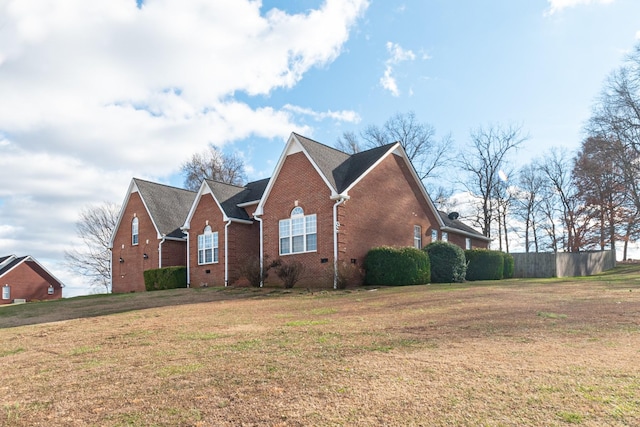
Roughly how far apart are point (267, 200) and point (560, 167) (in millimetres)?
35397

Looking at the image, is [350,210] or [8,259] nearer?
[350,210]

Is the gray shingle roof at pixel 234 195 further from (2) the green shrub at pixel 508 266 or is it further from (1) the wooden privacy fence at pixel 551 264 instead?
(1) the wooden privacy fence at pixel 551 264

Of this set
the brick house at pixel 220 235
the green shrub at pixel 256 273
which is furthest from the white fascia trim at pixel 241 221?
the green shrub at pixel 256 273

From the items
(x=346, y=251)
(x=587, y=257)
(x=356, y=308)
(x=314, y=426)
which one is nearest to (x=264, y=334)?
(x=356, y=308)

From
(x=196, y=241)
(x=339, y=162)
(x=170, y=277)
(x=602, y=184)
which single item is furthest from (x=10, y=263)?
(x=602, y=184)

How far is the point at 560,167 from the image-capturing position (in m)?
48.3

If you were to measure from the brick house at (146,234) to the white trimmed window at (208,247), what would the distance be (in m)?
4.02

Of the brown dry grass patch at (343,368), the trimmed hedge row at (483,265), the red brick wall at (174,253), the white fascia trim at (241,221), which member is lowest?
the brown dry grass patch at (343,368)

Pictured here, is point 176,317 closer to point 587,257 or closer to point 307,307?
point 307,307

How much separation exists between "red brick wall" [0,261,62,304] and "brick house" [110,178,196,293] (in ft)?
68.7

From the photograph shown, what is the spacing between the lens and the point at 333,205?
22.1 meters

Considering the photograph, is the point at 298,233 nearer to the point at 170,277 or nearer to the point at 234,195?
the point at 234,195

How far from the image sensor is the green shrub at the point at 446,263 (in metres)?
24.2

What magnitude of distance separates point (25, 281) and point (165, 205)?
26.9m
